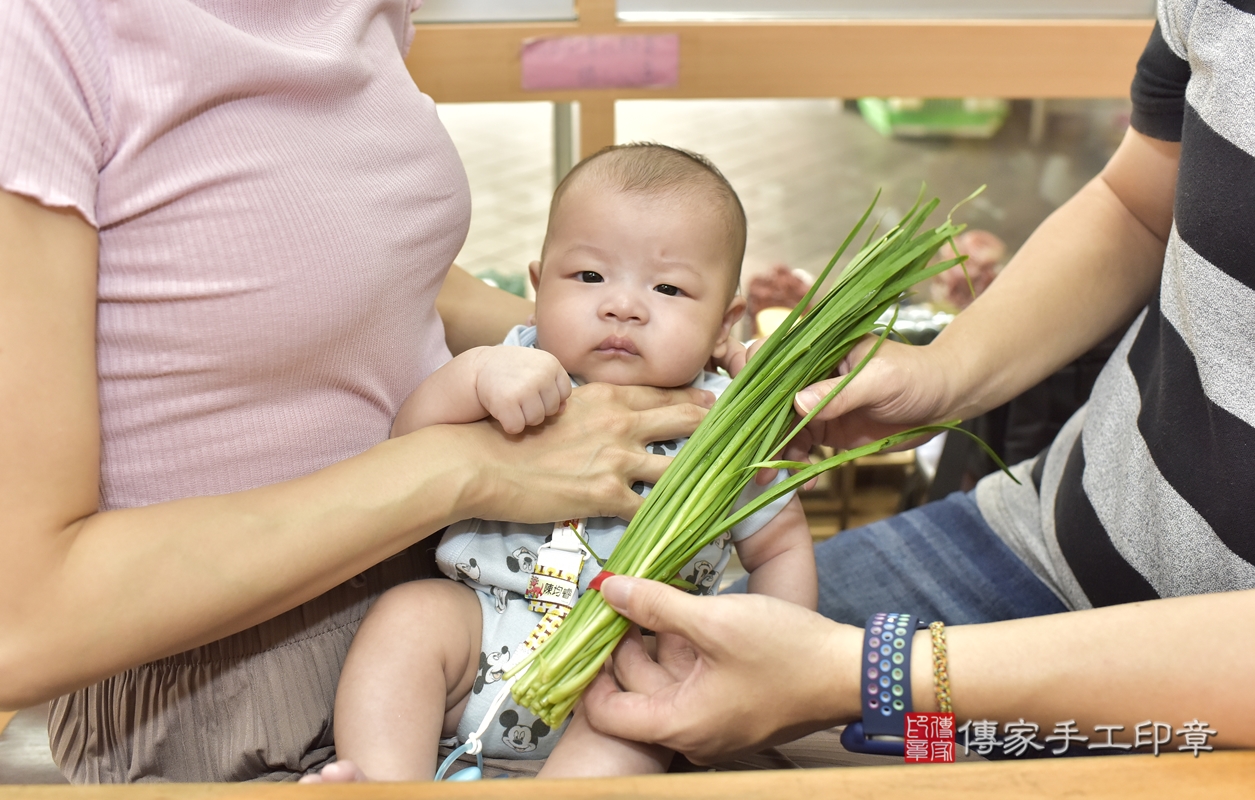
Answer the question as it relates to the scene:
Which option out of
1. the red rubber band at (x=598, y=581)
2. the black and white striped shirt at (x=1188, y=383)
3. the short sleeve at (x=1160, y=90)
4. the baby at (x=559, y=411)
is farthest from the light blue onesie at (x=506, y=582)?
the short sleeve at (x=1160, y=90)

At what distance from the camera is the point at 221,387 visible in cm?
99

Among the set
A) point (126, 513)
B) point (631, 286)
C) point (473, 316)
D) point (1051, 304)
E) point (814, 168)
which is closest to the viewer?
point (126, 513)

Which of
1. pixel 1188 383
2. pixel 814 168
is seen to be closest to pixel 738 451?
pixel 1188 383

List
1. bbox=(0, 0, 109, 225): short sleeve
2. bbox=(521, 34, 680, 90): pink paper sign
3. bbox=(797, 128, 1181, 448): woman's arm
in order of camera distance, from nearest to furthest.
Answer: bbox=(0, 0, 109, 225): short sleeve → bbox=(797, 128, 1181, 448): woman's arm → bbox=(521, 34, 680, 90): pink paper sign

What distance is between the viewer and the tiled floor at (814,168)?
311cm

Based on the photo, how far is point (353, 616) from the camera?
1.19 meters

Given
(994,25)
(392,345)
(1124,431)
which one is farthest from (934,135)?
(392,345)

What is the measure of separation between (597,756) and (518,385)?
1.36 ft

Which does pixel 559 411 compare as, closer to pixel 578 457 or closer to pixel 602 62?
pixel 578 457

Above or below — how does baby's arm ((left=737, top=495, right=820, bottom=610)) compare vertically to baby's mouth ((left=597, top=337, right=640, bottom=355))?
below

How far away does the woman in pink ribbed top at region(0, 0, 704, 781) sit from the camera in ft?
2.73

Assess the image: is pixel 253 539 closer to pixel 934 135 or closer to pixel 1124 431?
pixel 1124 431

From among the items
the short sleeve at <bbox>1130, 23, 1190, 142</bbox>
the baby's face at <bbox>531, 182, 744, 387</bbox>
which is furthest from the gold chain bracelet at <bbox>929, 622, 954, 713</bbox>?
the short sleeve at <bbox>1130, 23, 1190, 142</bbox>

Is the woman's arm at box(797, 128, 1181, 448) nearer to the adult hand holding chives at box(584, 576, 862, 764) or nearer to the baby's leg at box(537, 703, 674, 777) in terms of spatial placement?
the adult hand holding chives at box(584, 576, 862, 764)
